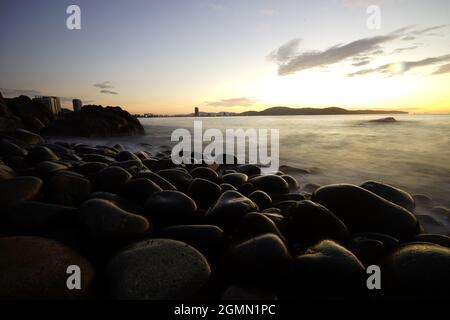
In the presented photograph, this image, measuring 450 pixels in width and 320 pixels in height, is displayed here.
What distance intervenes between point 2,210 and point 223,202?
6.90 ft

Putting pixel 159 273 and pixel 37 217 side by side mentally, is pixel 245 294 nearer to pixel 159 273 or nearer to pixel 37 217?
pixel 159 273

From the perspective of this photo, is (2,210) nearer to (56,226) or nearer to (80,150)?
(56,226)

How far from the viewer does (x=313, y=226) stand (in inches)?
99.6

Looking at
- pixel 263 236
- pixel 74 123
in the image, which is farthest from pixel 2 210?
pixel 74 123

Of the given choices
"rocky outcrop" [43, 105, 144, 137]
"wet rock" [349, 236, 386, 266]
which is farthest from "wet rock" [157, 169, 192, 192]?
"rocky outcrop" [43, 105, 144, 137]

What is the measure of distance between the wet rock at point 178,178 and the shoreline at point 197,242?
36cm

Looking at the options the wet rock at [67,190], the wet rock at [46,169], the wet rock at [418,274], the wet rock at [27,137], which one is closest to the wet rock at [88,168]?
the wet rock at [46,169]

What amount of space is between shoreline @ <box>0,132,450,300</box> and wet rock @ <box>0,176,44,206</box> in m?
0.01

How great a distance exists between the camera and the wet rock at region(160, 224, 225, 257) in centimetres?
216

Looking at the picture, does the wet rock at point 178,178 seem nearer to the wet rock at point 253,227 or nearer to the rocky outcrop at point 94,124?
the wet rock at point 253,227

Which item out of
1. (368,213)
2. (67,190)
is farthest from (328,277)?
(67,190)

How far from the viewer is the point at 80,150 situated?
705 cm

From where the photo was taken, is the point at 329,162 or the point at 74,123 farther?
the point at 74,123
